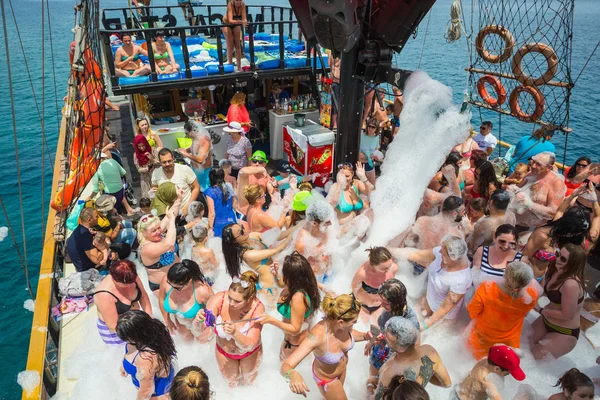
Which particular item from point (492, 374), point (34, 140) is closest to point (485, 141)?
point (492, 374)

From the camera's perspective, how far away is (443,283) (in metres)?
3.48

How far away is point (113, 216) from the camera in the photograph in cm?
445

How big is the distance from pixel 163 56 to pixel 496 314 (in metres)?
6.81

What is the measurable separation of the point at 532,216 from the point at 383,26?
2.79 m

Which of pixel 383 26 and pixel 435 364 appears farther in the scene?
pixel 383 26

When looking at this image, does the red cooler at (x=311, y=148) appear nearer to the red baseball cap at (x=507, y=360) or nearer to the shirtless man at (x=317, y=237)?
the shirtless man at (x=317, y=237)

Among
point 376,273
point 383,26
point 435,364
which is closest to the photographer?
point 435,364

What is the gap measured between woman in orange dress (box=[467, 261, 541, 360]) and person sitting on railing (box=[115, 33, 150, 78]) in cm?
634

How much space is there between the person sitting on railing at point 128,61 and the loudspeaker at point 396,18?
173 inches

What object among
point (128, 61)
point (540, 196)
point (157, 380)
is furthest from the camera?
point (128, 61)

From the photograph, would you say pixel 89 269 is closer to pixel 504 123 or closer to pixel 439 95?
pixel 439 95

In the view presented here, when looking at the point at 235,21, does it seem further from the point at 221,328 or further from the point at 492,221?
the point at 221,328

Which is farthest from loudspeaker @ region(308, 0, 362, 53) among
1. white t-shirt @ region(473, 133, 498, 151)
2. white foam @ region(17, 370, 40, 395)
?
white t-shirt @ region(473, 133, 498, 151)

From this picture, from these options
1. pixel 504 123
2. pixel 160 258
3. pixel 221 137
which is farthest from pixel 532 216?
pixel 504 123
